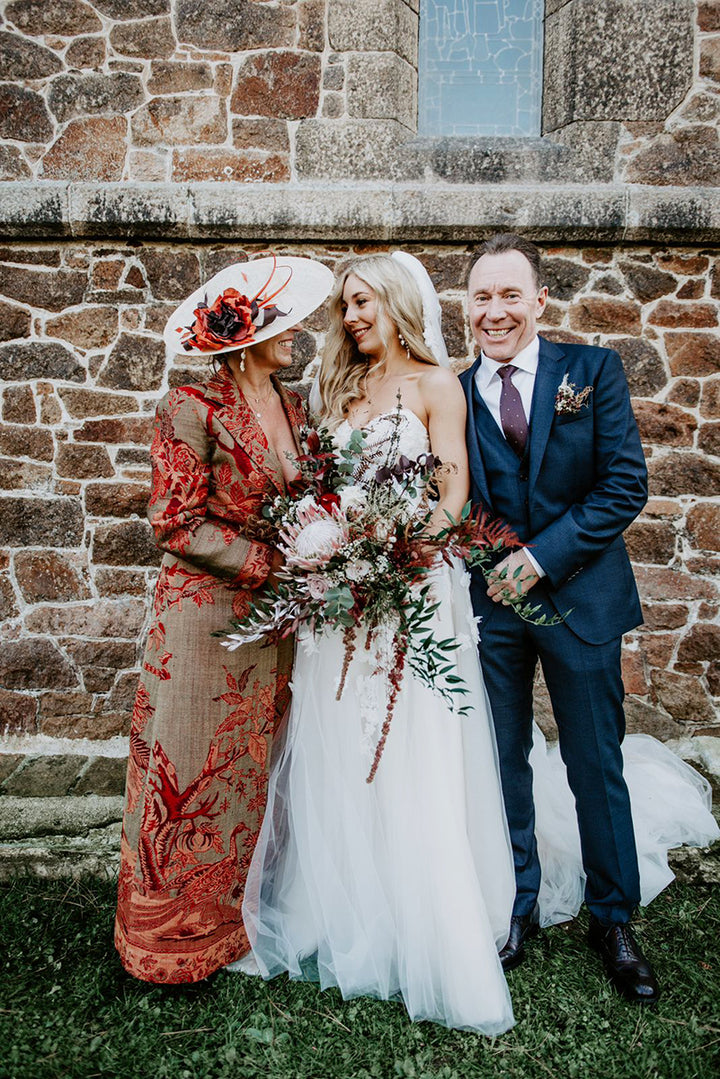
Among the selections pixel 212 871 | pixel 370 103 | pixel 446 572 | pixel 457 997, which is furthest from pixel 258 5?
pixel 457 997

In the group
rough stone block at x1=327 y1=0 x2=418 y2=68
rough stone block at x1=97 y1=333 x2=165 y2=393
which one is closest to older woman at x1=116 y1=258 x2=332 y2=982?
rough stone block at x1=97 y1=333 x2=165 y2=393

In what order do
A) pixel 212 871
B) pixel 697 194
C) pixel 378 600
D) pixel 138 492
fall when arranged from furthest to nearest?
pixel 138 492
pixel 697 194
pixel 212 871
pixel 378 600

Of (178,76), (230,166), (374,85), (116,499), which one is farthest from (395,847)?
(178,76)

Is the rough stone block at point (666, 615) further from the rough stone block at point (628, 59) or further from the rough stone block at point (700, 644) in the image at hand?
the rough stone block at point (628, 59)

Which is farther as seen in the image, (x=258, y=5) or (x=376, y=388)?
(x=258, y=5)

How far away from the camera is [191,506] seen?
88.9 inches

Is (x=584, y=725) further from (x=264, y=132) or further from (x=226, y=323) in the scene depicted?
(x=264, y=132)

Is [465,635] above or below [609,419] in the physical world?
below

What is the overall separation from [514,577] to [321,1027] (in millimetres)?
1529

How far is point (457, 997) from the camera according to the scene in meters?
2.16

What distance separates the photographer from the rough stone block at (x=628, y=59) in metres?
3.72

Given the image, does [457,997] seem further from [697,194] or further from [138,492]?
[697,194]

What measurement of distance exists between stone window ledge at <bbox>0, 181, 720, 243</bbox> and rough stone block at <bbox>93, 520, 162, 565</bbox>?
5.19ft

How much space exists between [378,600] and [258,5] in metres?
3.46
